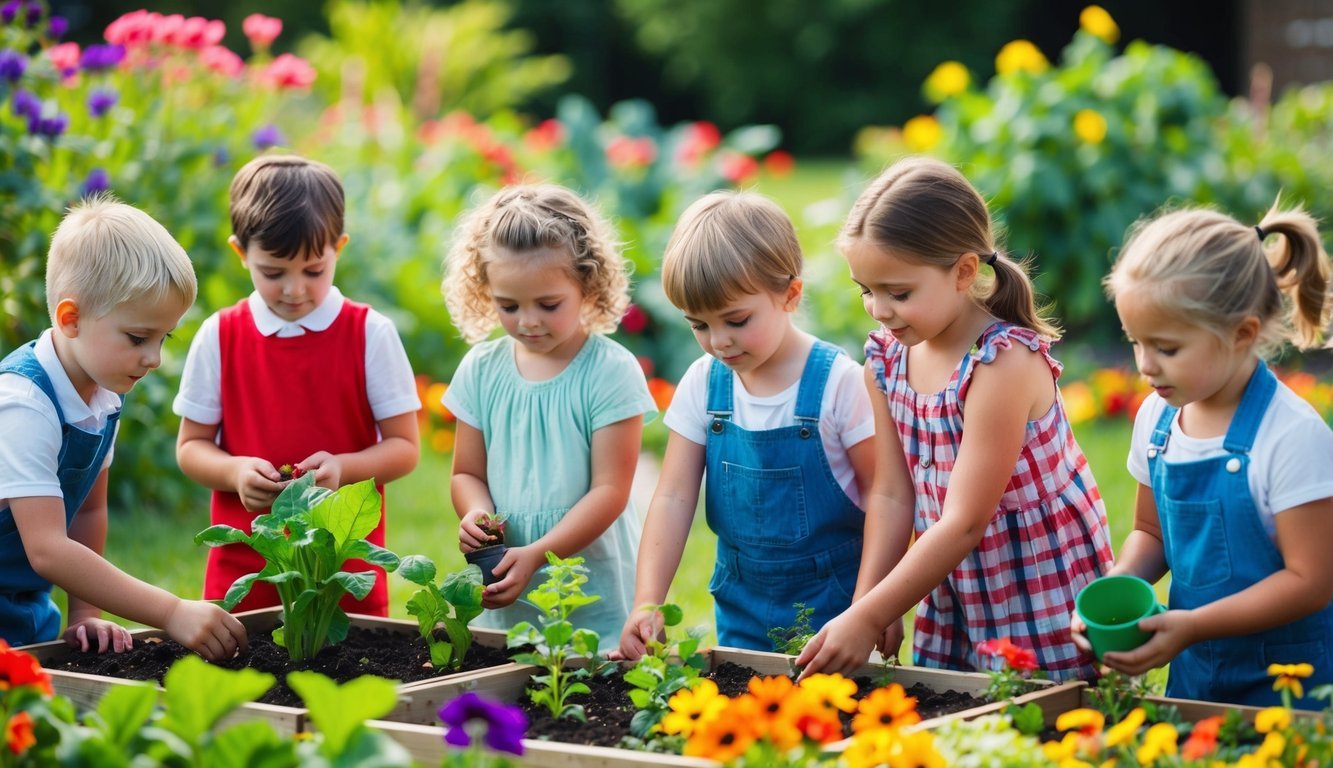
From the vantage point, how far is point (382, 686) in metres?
2.07

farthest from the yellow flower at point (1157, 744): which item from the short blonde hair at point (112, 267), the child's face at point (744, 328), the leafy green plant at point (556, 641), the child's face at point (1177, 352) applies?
the short blonde hair at point (112, 267)

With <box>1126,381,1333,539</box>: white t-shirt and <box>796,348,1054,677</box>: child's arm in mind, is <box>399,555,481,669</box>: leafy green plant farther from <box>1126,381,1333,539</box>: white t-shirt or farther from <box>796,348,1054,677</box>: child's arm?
<box>1126,381,1333,539</box>: white t-shirt

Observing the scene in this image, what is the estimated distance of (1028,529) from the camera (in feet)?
9.80

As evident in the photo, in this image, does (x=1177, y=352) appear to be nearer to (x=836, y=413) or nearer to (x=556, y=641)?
(x=836, y=413)

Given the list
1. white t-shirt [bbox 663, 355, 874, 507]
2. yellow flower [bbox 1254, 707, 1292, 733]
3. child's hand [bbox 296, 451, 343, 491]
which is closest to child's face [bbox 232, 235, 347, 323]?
child's hand [bbox 296, 451, 343, 491]

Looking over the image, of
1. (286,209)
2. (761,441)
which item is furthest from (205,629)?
(761,441)

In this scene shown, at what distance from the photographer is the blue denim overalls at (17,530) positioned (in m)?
3.05

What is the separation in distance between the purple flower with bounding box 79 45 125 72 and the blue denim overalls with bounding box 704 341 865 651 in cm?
325

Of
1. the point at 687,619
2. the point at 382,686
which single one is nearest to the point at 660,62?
the point at 687,619

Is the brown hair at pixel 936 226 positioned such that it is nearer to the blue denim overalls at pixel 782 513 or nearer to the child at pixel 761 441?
the child at pixel 761 441

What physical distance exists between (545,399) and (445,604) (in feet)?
1.96

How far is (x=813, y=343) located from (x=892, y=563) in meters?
0.56

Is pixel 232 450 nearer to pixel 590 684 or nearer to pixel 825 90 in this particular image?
pixel 590 684

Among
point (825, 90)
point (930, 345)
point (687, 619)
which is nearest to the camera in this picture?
point (930, 345)
